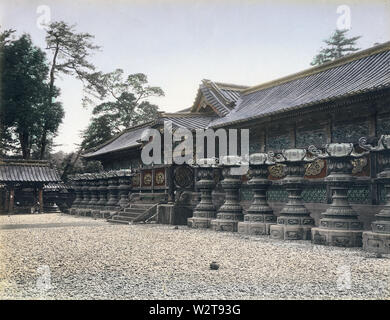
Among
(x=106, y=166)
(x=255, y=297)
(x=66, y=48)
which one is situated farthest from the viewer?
(x=66, y=48)

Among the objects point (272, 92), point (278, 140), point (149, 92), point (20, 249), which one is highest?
point (149, 92)

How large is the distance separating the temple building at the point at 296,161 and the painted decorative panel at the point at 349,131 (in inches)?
1.1

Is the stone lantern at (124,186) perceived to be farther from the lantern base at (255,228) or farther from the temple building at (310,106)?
the lantern base at (255,228)

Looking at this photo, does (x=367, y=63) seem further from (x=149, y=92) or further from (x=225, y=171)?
(x=149, y=92)

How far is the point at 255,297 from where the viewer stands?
4.30m

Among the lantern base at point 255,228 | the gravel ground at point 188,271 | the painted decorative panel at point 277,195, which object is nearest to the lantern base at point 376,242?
the gravel ground at point 188,271

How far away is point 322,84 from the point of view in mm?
13812

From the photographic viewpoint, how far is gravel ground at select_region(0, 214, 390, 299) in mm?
4543

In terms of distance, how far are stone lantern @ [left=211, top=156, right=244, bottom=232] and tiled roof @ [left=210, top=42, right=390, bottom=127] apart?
1.68 metres

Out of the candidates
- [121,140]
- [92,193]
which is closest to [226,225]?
[92,193]

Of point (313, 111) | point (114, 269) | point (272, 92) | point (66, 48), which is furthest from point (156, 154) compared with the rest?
point (66, 48)

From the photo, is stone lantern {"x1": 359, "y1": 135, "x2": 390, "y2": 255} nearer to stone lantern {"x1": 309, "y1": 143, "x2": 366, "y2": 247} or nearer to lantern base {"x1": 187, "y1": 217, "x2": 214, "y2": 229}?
stone lantern {"x1": 309, "y1": 143, "x2": 366, "y2": 247}
